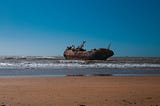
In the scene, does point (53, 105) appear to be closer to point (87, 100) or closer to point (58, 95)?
point (87, 100)

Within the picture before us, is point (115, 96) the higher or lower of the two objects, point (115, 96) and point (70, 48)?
the lower

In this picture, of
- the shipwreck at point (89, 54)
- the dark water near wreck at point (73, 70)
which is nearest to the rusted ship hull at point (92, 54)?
the shipwreck at point (89, 54)

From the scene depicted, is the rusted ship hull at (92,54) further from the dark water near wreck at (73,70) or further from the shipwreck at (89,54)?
the dark water near wreck at (73,70)

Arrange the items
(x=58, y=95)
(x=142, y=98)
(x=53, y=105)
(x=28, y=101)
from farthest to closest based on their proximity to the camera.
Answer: (x=58, y=95), (x=142, y=98), (x=28, y=101), (x=53, y=105)

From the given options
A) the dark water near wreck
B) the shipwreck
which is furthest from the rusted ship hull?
the dark water near wreck

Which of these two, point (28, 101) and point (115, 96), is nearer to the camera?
point (28, 101)

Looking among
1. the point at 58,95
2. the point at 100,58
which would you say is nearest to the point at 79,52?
the point at 100,58

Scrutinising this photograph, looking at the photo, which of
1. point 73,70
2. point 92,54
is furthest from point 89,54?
point 73,70

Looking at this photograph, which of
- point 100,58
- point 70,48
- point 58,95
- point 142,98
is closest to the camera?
point 142,98

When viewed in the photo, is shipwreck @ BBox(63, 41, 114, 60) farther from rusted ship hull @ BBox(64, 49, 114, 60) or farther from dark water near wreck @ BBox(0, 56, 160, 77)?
dark water near wreck @ BBox(0, 56, 160, 77)

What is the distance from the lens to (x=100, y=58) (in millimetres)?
76250

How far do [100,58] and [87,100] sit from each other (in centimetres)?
6645

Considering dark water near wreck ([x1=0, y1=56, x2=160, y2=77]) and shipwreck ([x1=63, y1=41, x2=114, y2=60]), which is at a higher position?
shipwreck ([x1=63, y1=41, x2=114, y2=60])

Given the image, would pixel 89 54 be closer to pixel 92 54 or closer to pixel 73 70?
pixel 92 54
